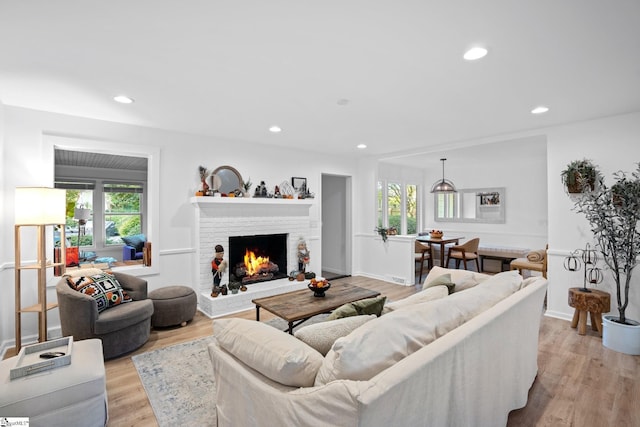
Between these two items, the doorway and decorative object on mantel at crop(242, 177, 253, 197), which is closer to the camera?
decorative object on mantel at crop(242, 177, 253, 197)

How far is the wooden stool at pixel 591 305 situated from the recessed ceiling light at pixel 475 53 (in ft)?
9.48

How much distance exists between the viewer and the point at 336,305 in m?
3.11

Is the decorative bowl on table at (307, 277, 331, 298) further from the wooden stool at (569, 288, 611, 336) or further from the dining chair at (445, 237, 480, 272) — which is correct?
the dining chair at (445, 237, 480, 272)

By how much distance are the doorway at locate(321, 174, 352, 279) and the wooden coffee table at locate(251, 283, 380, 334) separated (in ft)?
A: 9.65

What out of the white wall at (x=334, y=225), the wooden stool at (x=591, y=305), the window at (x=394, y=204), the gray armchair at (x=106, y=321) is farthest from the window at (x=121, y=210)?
the wooden stool at (x=591, y=305)

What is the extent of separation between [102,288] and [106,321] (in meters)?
0.41

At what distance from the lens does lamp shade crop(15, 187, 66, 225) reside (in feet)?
9.24

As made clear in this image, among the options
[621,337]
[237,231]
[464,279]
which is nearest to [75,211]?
[237,231]

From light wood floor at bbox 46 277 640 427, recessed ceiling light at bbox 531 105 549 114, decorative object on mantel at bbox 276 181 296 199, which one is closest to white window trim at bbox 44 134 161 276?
light wood floor at bbox 46 277 640 427

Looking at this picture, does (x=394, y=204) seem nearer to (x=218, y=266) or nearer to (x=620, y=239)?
(x=620, y=239)

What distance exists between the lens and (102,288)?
121 inches

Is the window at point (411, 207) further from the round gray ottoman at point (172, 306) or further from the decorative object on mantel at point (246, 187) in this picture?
the round gray ottoman at point (172, 306)

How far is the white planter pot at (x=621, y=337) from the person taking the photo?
9.89ft

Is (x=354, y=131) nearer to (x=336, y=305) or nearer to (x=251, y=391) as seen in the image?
(x=336, y=305)
